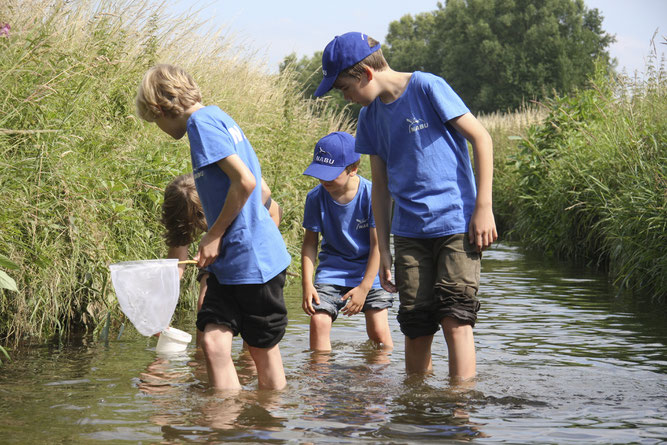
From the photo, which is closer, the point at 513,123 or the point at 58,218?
the point at 58,218

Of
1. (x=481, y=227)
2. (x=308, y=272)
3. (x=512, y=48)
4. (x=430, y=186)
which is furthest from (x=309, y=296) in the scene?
(x=512, y=48)

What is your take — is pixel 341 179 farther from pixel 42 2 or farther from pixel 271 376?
pixel 42 2

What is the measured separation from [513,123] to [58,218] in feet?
51.4

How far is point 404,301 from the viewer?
4223 millimetres

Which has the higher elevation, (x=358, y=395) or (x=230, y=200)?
(x=230, y=200)

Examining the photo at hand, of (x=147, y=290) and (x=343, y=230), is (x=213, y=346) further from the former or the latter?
(x=343, y=230)

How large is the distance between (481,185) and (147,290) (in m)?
1.60

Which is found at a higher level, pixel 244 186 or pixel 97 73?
pixel 97 73

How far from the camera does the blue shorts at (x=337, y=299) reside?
17.5 feet

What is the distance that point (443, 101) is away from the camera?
159 inches

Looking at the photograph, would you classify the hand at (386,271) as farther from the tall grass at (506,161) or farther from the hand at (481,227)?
the tall grass at (506,161)

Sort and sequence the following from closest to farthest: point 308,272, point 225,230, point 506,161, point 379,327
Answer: point 225,230
point 308,272
point 379,327
point 506,161

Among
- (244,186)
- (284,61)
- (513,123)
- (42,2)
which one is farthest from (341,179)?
(513,123)

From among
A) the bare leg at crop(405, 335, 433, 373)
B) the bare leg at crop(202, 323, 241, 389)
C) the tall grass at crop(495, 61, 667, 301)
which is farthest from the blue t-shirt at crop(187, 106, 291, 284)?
the tall grass at crop(495, 61, 667, 301)
